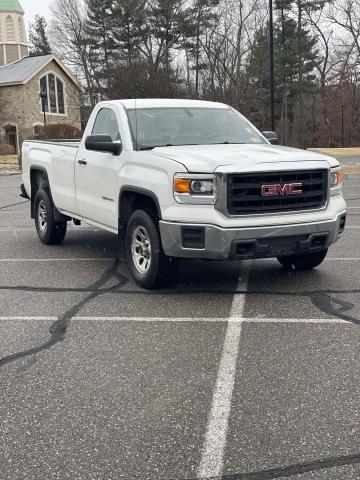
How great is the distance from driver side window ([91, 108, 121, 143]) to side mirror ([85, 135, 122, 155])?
305mm

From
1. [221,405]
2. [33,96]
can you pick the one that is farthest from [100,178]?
[33,96]

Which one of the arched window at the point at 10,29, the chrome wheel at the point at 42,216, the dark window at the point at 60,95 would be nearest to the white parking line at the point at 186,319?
the chrome wheel at the point at 42,216

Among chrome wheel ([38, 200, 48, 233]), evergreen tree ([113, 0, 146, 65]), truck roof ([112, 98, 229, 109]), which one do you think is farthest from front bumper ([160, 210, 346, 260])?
evergreen tree ([113, 0, 146, 65])

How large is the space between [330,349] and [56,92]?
153 feet

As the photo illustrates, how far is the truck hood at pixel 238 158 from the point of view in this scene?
5.95m

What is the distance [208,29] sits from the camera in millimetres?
52219

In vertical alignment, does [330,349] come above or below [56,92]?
below

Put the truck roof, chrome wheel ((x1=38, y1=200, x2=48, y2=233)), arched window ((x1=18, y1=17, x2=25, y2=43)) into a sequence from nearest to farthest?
the truck roof
chrome wheel ((x1=38, y1=200, x2=48, y2=233))
arched window ((x1=18, y1=17, x2=25, y2=43))

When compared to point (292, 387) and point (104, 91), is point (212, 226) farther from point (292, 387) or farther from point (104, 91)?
point (104, 91)

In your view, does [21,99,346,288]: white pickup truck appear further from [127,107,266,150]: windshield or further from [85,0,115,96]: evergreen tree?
[85,0,115,96]: evergreen tree

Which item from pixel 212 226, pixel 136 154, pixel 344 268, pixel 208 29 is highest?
pixel 208 29

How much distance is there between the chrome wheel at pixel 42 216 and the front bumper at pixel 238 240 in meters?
3.73

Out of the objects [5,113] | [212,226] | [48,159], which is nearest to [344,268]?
[212,226]

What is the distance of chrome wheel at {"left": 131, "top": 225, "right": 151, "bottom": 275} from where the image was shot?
6570 mm
